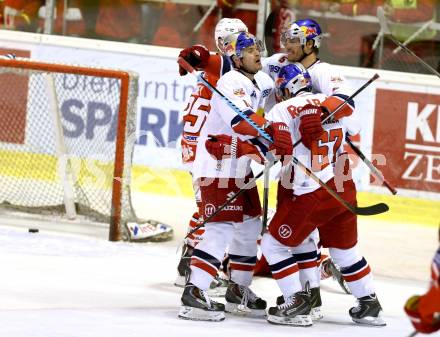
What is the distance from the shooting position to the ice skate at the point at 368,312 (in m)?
4.79

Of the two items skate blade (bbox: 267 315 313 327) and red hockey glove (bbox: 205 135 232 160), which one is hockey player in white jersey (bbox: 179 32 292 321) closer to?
red hockey glove (bbox: 205 135 232 160)

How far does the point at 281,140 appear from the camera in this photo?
4.52 m

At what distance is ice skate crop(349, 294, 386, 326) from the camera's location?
4.79 metres

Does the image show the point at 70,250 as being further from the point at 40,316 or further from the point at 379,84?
the point at 379,84

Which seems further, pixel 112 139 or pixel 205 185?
pixel 112 139

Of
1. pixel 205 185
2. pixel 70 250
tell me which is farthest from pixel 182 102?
pixel 205 185

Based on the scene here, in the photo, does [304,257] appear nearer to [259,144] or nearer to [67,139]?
[259,144]

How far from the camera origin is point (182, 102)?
316 inches

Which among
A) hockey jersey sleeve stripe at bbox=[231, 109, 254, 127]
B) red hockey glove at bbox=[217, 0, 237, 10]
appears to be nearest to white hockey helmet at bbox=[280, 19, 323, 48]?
hockey jersey sleeve stripe at bbox=[231, 109, 254, 127]

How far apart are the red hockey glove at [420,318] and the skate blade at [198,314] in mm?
1693

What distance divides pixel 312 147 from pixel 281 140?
0.23 metres

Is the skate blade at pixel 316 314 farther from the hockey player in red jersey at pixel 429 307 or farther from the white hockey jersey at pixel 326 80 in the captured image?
the hockey player in red jersey at pixel 429 307

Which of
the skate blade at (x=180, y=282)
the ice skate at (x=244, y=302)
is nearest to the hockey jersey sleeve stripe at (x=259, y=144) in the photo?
the ice skate at (x=244, y=302)

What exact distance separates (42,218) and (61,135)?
1.59ft
